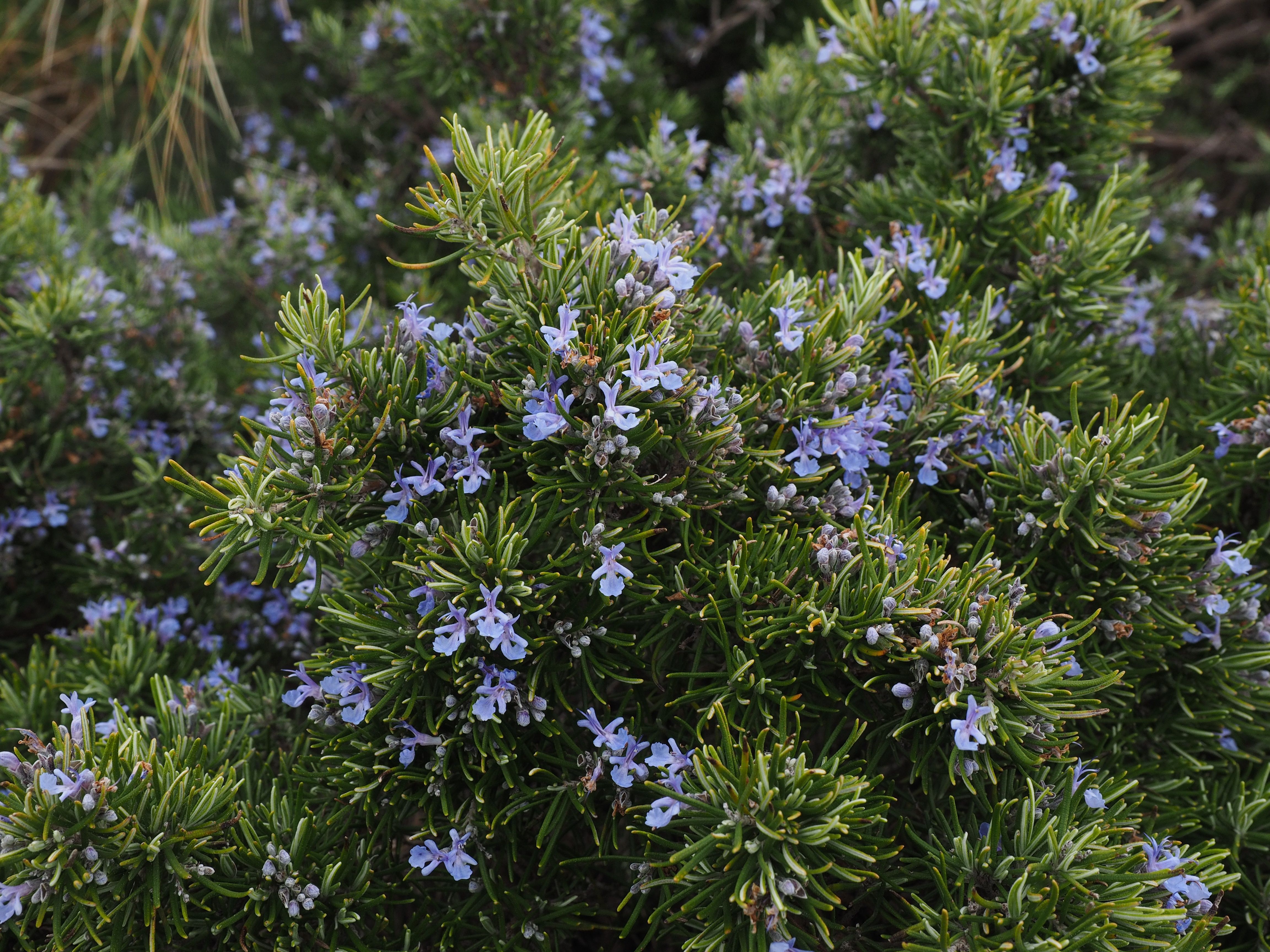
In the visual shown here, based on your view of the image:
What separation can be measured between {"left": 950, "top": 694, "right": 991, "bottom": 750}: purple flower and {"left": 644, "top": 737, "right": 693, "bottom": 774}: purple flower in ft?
1.29

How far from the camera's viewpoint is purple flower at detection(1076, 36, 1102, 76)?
7.06ft

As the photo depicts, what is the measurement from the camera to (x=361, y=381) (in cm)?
153

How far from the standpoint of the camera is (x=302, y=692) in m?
1.60

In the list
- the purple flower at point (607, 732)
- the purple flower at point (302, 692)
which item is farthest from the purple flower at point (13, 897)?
the purple flower at point (607, 732)

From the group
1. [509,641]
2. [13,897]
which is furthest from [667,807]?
[13,897]

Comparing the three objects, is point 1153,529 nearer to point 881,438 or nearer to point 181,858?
point 881,438

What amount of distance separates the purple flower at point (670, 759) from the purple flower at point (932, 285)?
1115 millimetres

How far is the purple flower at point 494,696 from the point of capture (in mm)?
1412

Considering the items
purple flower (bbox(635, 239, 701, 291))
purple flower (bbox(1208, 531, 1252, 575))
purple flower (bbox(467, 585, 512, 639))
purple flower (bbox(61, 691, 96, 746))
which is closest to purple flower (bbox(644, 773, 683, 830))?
purple flower (bbox(467, 585, 512, 639))

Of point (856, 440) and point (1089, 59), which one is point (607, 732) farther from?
point (1089, 59)

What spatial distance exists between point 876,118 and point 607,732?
1.76 metres

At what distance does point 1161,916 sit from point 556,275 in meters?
1.33

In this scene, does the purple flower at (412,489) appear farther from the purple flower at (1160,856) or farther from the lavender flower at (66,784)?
the purple flower at (1160,856)

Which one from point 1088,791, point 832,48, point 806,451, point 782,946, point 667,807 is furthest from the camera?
point 832,48
